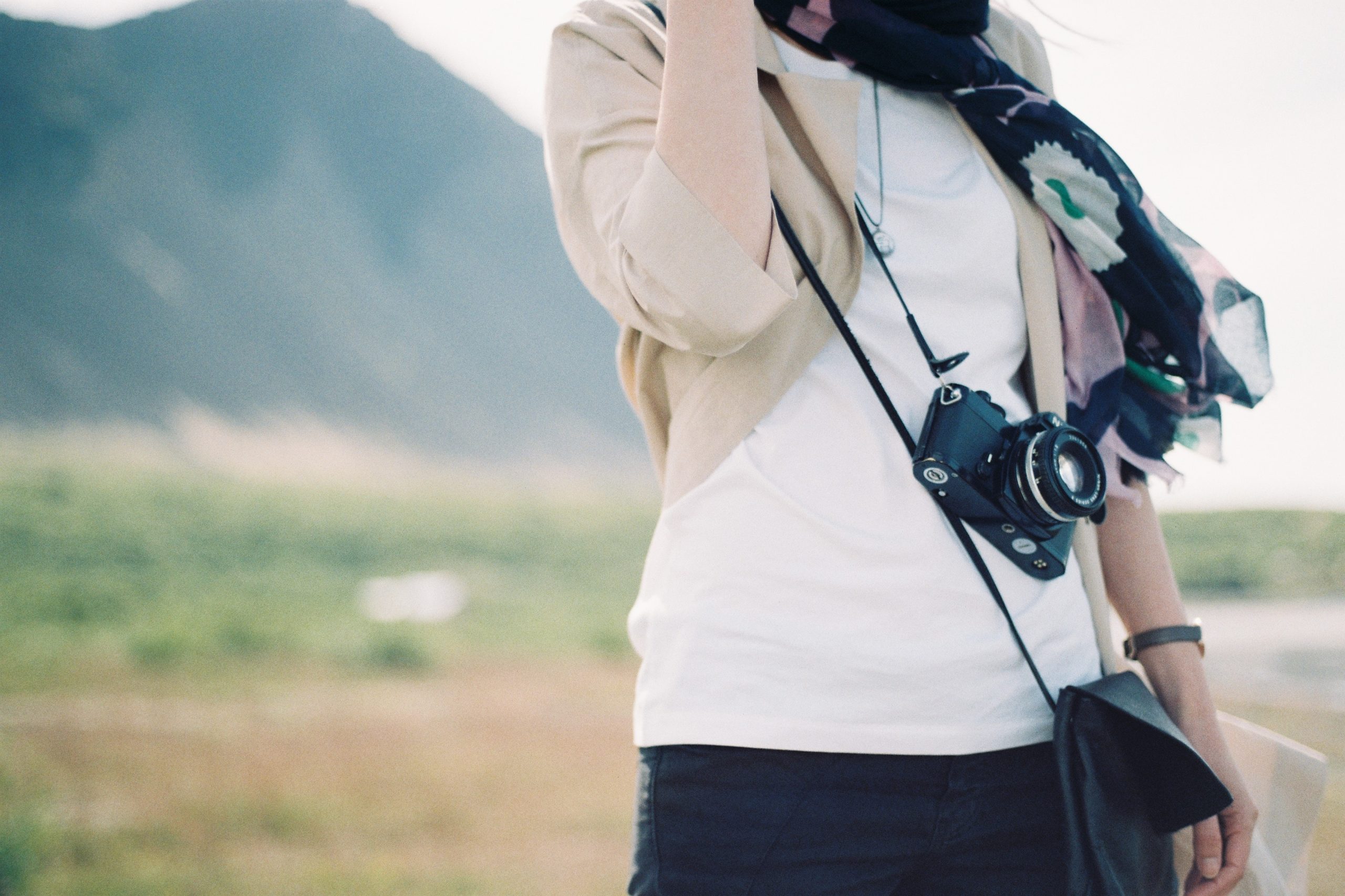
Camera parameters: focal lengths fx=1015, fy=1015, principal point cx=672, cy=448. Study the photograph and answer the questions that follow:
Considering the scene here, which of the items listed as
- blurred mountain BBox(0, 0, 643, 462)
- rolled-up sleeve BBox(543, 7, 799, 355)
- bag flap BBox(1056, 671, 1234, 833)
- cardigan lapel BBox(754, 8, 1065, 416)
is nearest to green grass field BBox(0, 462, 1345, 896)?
bag flap BBox(1056, 671, 1234, 833)

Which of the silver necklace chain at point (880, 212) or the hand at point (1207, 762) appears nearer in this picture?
the silver necklace chain at point (880, 212)

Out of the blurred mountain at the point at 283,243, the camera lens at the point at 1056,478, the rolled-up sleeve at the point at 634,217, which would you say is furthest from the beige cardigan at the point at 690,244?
the blurred mountain at the point at 283,243

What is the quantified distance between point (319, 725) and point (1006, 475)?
5.83 m

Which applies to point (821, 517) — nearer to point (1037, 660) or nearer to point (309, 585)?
point (1037, 660)

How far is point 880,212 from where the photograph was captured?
0.94m

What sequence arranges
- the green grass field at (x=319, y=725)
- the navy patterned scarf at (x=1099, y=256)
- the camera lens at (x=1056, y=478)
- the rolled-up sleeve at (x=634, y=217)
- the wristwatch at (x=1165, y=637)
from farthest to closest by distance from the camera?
the green grass field at (x=319, y=725), the wristwatch at (x=1165, y=637), the navy patterned scarf at (x=1099, y=256), the camera lens at (x=1056, y=478), the rolled-up sleeve at (x=634, y=217)

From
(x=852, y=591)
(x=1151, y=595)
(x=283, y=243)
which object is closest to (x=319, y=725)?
(x=1151, y=595)

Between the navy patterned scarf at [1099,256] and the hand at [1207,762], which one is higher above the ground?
the navy patterned scarf at [1099,256]

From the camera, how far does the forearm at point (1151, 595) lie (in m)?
1.10

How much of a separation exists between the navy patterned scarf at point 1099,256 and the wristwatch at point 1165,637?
15cm

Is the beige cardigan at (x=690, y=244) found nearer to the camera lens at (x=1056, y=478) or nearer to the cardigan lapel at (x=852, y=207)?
the cardigan lapel at (x=852, y=207)

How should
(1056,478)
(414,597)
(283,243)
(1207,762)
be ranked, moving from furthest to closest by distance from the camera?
(283,243) → (414,597) → (1207,762) → (1056,478)

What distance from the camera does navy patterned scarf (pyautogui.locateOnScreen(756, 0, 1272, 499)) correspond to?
1011 millimetres

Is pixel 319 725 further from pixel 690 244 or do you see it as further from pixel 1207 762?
pixel 690 244
